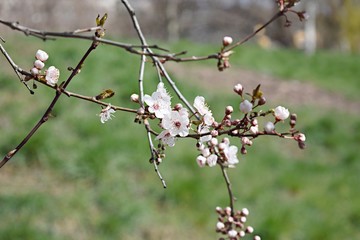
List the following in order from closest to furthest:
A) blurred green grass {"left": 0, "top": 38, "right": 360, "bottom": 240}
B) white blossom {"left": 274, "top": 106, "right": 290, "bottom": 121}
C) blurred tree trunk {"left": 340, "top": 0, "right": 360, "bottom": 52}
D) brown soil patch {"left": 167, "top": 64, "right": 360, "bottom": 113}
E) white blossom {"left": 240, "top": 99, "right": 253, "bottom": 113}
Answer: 1. white blossom {"left": 240, "top": 99, "right": 253, "bottom": 113}
2. white blossom {"left": 274, "top": 106, "right": 290, "bottom": 121}
3. blurred green grass {"left": 0, "top": 38, "right": 360, "bottom": 240}
4. brown soil patch {"left": 167, "top": 64, "right": 360, "bottom": 113}
5. blurred tree trunk {"left": 340, "top": 0, "right": 360, "bottom": 52}

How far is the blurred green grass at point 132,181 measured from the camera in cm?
360

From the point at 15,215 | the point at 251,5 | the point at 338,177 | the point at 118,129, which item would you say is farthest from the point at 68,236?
the point at 251,5

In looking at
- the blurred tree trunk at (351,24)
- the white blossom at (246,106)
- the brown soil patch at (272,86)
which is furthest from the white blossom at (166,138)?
the blurred tree trunk at (351,24)

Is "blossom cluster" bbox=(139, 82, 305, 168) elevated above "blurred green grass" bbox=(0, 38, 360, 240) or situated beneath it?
situated beneath

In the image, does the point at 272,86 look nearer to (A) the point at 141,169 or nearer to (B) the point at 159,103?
(A) the point at 141,169

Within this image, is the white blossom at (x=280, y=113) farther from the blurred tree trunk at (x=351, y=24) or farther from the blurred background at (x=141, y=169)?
the blurred tree trunk at (x=351, y=24)

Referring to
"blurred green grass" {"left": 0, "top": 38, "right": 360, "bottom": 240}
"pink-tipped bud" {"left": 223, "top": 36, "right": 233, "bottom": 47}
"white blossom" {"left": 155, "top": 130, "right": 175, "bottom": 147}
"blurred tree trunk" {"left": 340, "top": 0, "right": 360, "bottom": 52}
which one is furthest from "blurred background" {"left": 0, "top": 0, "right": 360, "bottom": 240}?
"blurred tree trunk" {"left": 340, "top": 0, "right": 360, "bottom": 52}

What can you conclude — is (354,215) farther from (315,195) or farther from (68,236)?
(68,236)

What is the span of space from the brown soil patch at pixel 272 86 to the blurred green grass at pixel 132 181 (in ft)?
4.82

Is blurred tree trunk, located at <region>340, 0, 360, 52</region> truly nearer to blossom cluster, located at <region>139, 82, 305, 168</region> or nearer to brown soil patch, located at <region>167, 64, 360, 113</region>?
brown soil patch, located at <region>167, 64, 360, 113</region>

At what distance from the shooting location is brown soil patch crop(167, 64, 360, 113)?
7734 mm

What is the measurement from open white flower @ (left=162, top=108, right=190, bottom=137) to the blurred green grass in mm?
2343

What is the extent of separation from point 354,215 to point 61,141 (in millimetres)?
2749

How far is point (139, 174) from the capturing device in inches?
172
